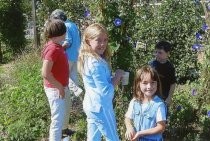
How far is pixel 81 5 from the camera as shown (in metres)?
9.03

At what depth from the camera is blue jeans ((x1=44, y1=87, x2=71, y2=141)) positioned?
478 centimetres

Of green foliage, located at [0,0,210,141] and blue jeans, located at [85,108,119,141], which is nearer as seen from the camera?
blue jeans, located at [85,108,119,141]

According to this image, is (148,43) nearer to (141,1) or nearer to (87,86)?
(141,1)

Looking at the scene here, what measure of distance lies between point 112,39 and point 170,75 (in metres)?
0.88

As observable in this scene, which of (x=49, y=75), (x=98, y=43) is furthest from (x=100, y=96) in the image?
(x=49, y=75)

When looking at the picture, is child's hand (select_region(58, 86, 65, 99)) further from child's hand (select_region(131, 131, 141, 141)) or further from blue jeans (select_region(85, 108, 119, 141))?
child's hand (select_region(131, 131, 141, 141))

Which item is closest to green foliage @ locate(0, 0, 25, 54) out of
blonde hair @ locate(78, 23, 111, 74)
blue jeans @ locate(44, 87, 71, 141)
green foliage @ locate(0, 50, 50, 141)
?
green foliage @ locate(0, 50, 50, 141)

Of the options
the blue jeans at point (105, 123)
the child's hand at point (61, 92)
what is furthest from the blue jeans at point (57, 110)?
the blue jeans at point (105, 123)

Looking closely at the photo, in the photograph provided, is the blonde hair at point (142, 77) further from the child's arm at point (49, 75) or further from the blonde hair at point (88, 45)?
the child's arm at point (49, 75)

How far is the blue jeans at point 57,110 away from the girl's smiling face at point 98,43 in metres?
0.98

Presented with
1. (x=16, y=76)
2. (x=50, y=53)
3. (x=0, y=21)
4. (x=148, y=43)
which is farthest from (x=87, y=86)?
(x=0, y=21)

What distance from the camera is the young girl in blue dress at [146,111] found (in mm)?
3518

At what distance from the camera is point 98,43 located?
154 inches

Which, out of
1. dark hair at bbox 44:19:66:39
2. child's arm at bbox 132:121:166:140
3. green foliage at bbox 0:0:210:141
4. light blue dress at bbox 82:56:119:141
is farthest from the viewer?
green foliage at bbox 0:0:210:141
